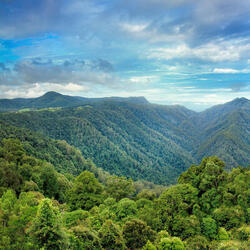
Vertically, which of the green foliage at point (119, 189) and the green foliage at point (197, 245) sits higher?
the green foliage at point (197, 245)

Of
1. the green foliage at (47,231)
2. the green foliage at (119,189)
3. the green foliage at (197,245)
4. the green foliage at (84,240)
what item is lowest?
the green foliage at (119,189)

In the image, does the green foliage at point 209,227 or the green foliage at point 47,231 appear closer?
the green foliage at point 47,231

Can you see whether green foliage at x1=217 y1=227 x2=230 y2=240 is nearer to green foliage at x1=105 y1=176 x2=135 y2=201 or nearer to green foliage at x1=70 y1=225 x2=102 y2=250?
green foliage at x1=70 y1=225 x2=102 y2=250

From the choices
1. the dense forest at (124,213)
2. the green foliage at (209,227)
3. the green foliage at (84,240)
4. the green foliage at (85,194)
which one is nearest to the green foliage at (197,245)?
the dense forest at (124,213)

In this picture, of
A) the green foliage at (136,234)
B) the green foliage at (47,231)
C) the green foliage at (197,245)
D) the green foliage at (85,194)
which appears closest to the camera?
the green foliage at (47,231)

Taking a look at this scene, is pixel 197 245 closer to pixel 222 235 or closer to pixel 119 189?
pixel 222 235

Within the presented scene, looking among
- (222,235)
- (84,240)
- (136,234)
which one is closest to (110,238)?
(84,240)

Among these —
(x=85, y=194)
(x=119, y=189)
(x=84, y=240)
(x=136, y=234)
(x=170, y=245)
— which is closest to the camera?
(x=84, y=240)

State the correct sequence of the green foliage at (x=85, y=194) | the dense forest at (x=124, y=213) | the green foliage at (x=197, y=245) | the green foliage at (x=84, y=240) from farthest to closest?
the green foliage at (x=85, y=194), the green foliage at (x=197, y=245), the green foliage at (x=84, y=240), the dense forest at (x=124, y=213)

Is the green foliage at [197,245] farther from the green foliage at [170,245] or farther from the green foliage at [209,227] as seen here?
the green foliage at [209,227]

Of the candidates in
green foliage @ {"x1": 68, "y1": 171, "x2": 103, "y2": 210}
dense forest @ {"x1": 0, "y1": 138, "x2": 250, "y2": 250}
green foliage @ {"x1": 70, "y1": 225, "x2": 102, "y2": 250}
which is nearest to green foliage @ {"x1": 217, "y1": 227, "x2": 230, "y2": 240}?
dense forest @ {"x1": 0, "y1": 138, "x2": 250, "y2": 250}
